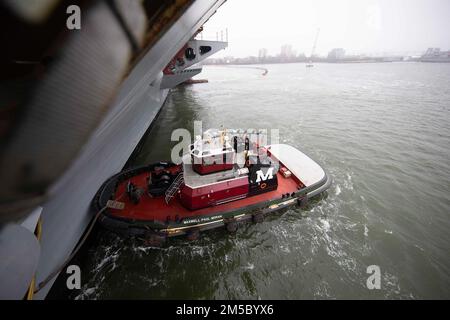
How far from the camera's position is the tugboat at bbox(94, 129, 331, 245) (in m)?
8.34

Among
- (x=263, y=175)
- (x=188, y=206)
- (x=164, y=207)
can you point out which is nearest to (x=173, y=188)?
(x=164, y=207)

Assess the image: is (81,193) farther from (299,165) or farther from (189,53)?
(189,53)

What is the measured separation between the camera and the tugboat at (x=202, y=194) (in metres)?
8.34

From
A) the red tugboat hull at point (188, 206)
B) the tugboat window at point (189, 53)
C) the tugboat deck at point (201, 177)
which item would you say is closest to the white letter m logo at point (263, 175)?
the red tugboat hull at point (188, 206)

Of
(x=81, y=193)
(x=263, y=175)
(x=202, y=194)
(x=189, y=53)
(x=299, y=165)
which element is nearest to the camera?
(x=81, y=193)

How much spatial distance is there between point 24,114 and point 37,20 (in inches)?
37.2

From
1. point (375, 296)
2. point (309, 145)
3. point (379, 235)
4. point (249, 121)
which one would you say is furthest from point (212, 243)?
point (249, 121)

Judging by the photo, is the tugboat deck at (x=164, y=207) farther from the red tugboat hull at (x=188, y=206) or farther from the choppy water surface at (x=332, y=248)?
the choppy water surface at (x=332, y=248)

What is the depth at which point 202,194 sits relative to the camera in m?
8.88

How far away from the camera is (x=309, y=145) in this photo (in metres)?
17.6

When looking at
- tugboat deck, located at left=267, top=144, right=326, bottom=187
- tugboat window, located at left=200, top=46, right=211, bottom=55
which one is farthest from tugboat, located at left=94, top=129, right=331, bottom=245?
tugboat window, located at left=200, top=46, right=211, bottom=55

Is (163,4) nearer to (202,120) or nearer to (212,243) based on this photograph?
(212,243)

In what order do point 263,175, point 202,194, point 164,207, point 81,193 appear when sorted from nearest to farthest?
point 81,193
point 202,194
point 164,207
point 263,175
